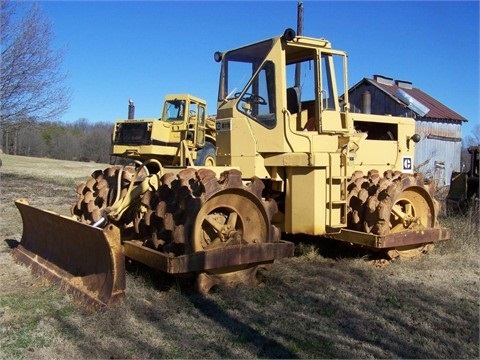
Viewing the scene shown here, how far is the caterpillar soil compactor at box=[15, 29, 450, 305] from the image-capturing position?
17.2 feet

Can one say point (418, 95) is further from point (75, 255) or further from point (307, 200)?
point (75, 255)

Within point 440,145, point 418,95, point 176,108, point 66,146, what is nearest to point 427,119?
Result: point 440,145

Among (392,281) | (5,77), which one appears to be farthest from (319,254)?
(5,77)

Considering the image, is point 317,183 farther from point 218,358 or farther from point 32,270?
point 32,270

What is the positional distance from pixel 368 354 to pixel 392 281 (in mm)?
2233

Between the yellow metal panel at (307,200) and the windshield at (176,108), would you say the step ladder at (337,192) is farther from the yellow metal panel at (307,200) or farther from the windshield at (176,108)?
the windshield at (176,108)

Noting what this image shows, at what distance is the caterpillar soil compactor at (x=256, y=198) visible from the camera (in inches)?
206

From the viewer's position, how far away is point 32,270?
20.6 feet

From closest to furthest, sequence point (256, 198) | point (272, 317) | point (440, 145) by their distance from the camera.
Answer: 1. point (272, 317)
2. point (256, 198)
3. point (440, 145)

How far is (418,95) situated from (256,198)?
76.7 feet

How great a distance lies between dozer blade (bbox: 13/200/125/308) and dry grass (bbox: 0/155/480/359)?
6.5 inches

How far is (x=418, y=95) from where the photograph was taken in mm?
26625

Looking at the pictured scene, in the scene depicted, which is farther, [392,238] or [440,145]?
[440,145]

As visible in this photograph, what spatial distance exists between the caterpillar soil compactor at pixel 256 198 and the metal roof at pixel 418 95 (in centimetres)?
1698
